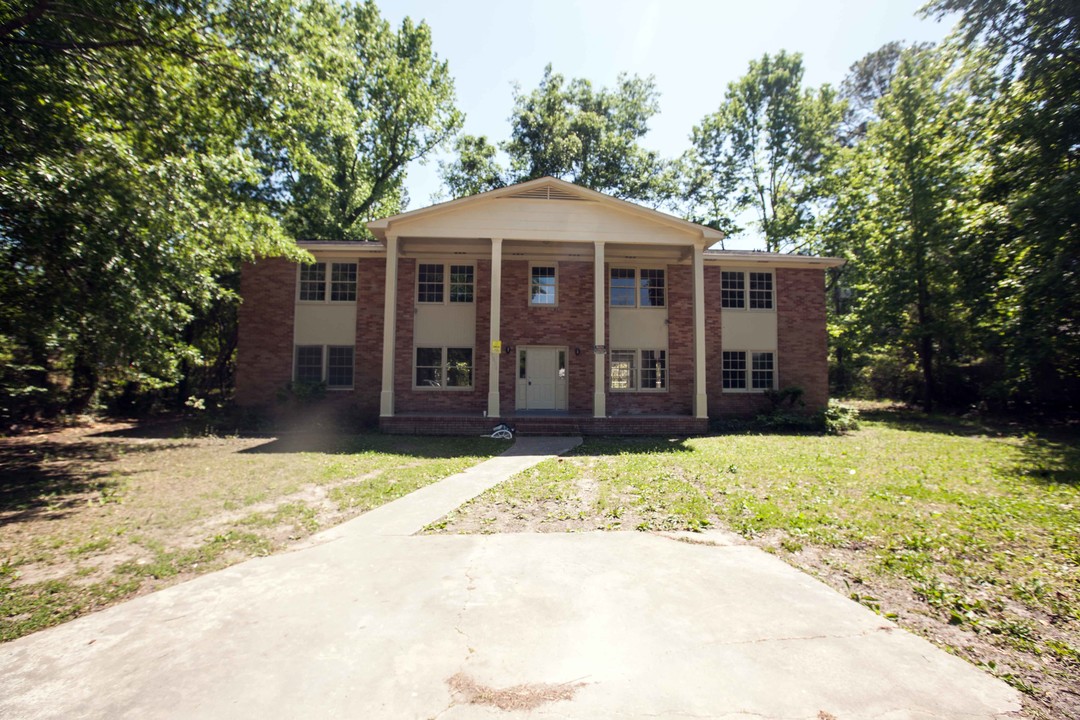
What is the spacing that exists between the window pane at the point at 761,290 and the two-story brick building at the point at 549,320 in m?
0.04

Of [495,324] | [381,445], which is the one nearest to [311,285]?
[495,324]

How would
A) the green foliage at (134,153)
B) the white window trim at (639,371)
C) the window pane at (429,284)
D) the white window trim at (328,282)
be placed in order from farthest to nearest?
1. the white window trim at (639,371)
2. the window pane at (429,284)
3. the white window trim at (328,282)
4. the green foliage at (134,153)

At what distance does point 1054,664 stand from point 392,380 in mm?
14077

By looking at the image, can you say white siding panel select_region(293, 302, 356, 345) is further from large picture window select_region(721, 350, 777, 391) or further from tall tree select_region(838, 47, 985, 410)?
tall tree select_region(838, 47, 985, 410)

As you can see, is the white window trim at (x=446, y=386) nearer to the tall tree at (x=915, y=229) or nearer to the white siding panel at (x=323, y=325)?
the white siding panel at (x=323, y=325)

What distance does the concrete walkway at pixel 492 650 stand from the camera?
253cm

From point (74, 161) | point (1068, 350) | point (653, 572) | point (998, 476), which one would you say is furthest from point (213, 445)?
point (1068, 350)

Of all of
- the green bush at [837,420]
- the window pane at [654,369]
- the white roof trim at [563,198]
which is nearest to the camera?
the white roof trim at [563,198]

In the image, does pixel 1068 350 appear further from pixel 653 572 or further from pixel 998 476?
pixel 653 572

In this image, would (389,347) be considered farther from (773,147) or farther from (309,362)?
(773,147)

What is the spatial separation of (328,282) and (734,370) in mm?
14690

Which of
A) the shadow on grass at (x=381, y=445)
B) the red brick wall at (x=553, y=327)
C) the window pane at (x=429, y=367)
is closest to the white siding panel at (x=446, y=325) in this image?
the window pane at (x=429, y=367)

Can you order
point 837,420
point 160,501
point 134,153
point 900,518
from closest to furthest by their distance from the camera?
1. point 900,518
2. point 160,501
3. point 134,153
4. point 837,420

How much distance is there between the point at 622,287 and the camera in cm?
1741
